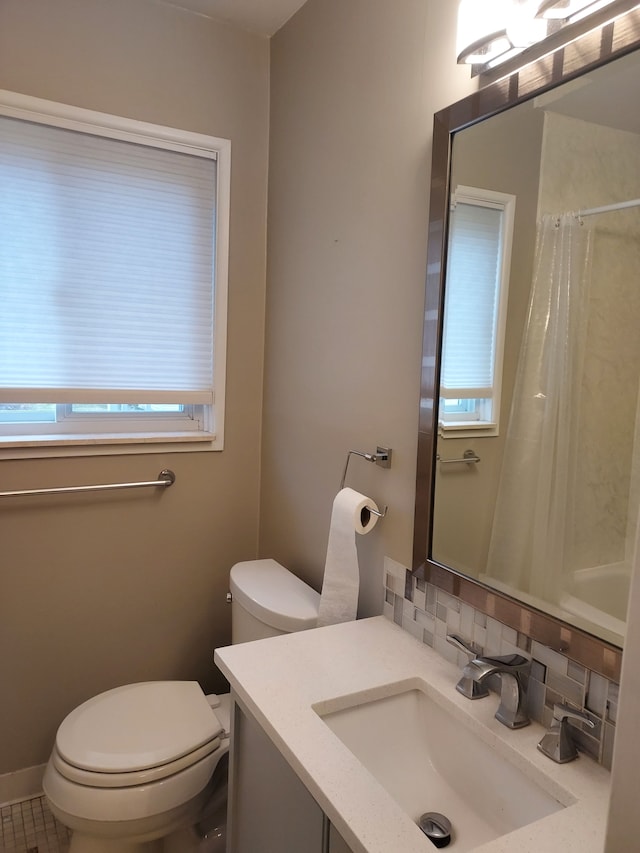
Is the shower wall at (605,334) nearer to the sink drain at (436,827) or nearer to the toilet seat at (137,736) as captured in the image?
the sink drain at (436,827)

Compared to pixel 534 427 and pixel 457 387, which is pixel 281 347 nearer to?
pixel 457 387

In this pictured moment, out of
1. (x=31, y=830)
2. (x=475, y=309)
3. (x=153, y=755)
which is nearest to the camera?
(x=475, y=309)

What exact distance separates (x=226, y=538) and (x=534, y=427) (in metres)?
1.38

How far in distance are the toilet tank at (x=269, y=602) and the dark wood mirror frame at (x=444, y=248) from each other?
0.35 meters

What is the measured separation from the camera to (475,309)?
Answer: 1.27 m

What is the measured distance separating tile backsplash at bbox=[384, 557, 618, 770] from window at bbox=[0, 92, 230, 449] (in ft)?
3.22

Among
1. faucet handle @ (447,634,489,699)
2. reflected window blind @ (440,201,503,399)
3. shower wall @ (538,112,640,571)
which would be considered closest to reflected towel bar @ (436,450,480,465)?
reflected window blind @ (440,201,503,399)

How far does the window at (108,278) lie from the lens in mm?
1830

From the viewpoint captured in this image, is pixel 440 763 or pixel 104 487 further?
pixel 104 487

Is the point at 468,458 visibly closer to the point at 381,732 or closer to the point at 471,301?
the point at 471,301

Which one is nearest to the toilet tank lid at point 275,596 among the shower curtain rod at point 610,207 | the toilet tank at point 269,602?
the toilet tank at point 269,602

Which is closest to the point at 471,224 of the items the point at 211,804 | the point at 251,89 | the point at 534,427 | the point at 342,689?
the point at 534,427

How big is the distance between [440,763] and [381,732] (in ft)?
0.40

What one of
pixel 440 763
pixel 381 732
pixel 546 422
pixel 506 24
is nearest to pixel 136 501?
pixel 381 732
